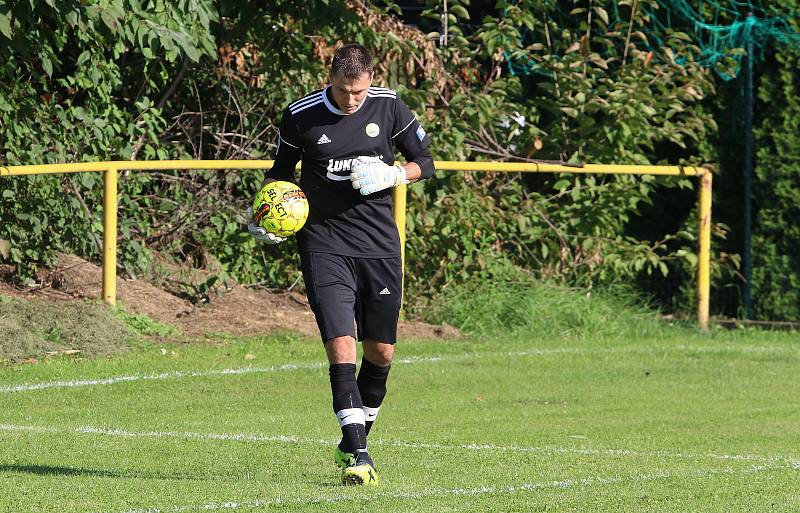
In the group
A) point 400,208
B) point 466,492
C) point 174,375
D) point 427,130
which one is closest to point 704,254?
point 427,130

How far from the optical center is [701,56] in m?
15.9

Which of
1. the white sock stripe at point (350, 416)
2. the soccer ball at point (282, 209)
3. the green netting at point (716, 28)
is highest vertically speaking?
the green netting at point (716, 28)

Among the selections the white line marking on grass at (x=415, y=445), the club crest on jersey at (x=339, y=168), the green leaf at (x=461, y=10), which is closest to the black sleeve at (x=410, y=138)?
the club crest on jersey at (x=339, y=168)

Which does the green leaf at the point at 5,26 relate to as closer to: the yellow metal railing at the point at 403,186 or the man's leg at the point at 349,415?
the yellow metal railing at the point at 403,186

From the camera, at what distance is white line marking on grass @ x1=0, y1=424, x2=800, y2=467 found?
27.1ft

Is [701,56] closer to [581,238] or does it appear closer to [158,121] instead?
[581,238]

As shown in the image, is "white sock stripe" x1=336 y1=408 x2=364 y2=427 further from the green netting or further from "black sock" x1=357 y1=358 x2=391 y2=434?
the green netting

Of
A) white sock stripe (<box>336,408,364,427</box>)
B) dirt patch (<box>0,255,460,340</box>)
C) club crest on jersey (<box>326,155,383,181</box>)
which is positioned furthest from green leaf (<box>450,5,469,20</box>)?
white sock stripe (<box>336,408,364,427</box>)

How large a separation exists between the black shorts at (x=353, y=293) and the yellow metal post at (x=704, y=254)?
27.1 ft

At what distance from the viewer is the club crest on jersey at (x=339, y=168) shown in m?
7.45

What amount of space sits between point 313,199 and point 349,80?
0.66 m

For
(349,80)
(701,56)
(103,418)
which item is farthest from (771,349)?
(349,80)

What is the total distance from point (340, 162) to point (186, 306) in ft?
22.3

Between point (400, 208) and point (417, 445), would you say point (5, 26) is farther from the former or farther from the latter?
point (400, 208)
